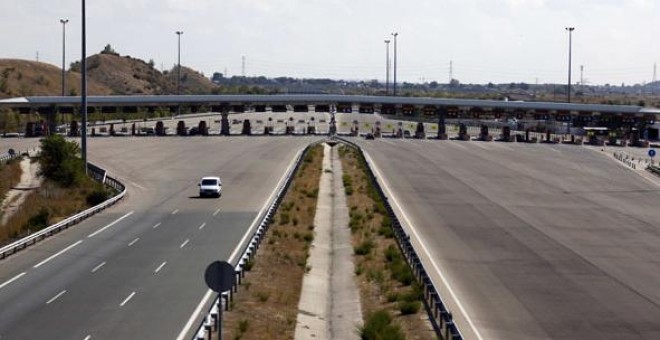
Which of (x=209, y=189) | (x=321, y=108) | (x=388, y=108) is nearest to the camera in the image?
(x=209, y=189)

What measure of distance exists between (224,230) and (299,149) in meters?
58.8

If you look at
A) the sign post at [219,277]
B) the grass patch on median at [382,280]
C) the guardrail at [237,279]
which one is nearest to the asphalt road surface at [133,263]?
the guardrail at [237,279]

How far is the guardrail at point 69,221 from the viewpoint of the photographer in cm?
3423

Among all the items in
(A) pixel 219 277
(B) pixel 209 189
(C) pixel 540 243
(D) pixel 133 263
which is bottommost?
(C) pixel 540 243

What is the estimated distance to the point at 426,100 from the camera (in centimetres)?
12862

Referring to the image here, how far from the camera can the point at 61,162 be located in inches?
2430

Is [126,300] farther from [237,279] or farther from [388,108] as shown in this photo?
[388,108]

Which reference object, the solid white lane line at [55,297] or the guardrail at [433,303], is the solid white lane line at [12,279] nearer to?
the solid white lane line at [55,297]

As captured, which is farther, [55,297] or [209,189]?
[209,189]

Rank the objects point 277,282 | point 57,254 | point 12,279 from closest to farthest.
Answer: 1. point 12,279
2. point 277,282
3. point 57,254

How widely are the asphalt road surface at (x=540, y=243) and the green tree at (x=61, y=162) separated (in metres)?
16.8

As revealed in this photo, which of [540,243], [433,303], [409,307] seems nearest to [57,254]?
[409,307]

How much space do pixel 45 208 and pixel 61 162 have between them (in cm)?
1448

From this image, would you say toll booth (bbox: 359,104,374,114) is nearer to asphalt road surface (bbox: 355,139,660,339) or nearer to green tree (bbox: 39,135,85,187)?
asphalt road surface (bbox: 355,139,660,339)
